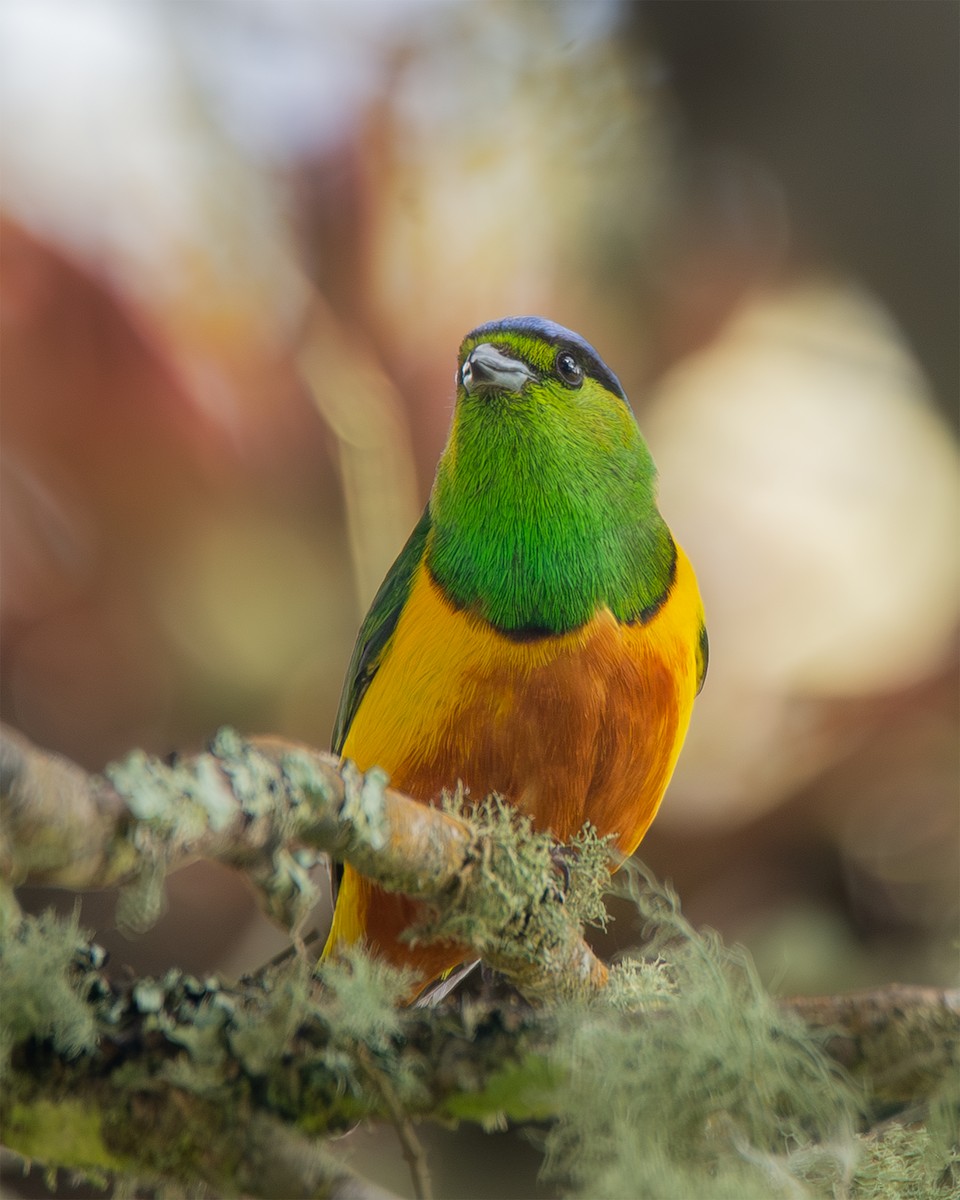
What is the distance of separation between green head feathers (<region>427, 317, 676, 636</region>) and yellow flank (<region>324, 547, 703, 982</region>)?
0.03 m

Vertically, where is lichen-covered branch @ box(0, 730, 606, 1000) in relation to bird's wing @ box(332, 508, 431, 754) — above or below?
below

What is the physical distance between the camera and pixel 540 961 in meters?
0.98

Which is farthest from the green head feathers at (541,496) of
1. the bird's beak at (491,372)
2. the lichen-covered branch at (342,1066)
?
the lichen-covered branch at (342,1066)

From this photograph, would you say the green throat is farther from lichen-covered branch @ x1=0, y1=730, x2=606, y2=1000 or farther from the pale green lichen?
the pale green lichen

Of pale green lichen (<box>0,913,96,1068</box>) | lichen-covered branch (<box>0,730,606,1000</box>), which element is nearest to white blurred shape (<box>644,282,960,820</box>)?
lichen-covered branch (<box>0,730,606,1000</box>)

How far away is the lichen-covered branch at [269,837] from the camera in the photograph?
0.61 meters

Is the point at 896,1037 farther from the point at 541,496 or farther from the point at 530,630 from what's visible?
the point at 541,496

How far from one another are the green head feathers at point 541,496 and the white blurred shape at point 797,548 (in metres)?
0.92

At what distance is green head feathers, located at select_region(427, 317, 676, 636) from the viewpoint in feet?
4.34

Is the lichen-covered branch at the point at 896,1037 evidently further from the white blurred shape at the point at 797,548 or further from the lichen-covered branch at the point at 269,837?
the white blurred shape at the point at 797,548

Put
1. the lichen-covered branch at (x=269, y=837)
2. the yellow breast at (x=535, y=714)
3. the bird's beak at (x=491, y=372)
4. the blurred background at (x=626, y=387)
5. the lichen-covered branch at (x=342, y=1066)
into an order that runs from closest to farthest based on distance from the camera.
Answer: the lichen-covered branch at (x=269, y=837) < the lichen-covered branch at (x=342, y=1066) < the yellow breast at (x=535, y=714) < the bird's beak at (x=491, y=372) < the blurred background at (x=626, y=387)

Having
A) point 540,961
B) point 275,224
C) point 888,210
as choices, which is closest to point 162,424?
point 275,224

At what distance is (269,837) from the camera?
27.9 inches

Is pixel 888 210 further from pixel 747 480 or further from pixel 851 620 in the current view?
pixel 851 620
